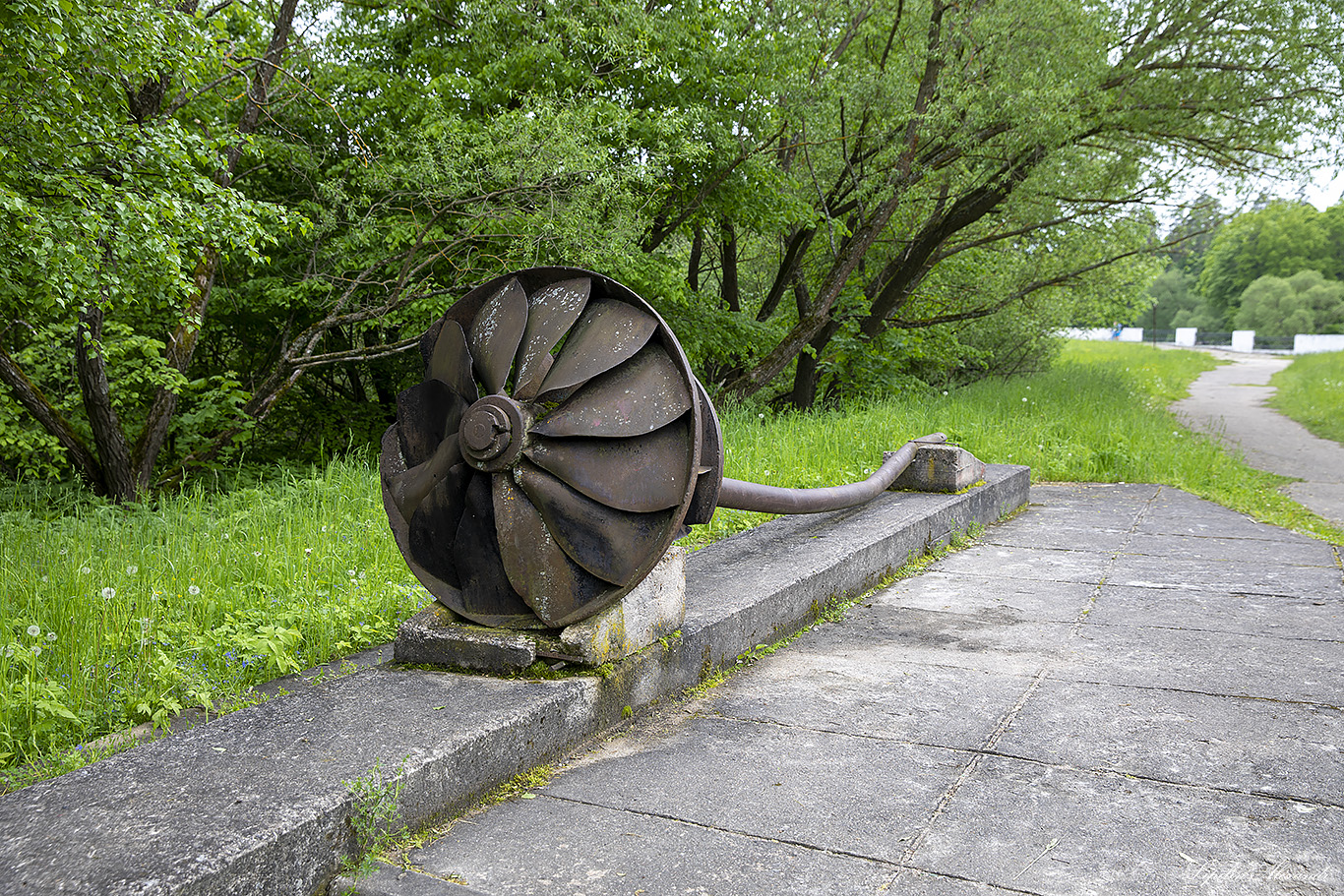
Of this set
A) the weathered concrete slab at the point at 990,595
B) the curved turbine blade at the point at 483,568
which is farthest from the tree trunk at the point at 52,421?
the weathered concrete slab at the point at 990,595

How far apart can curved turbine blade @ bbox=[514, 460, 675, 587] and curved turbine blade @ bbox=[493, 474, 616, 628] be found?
0.13ft

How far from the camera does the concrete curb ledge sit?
1792 mm

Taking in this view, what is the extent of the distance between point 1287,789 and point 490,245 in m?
9.25

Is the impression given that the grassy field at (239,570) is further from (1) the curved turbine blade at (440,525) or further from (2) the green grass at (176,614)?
(1) the curved turbine blade at (440,525)

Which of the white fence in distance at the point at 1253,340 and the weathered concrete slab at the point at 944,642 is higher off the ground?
the white fence in distance at the point at 1253,340

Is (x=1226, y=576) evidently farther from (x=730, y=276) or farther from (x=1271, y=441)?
(x=730, y=276)

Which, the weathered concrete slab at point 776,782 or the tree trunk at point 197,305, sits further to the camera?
the tree trunk at point 197,305

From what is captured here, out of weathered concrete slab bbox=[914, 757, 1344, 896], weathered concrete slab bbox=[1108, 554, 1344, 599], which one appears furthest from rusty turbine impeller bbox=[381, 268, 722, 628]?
weathered concrete slab bbox=[1108, 554, 1344, 599]

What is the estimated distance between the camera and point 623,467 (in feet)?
9.49

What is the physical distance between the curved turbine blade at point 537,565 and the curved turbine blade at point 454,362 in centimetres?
33

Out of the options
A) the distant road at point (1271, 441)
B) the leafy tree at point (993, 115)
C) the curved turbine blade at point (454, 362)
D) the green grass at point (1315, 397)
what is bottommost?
the distant road at point (1271, 441)

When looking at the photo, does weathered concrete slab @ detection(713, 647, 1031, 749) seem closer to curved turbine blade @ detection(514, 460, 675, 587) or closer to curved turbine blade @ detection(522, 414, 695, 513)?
curved turbine blade @ detection(514, 460, 675, 587)

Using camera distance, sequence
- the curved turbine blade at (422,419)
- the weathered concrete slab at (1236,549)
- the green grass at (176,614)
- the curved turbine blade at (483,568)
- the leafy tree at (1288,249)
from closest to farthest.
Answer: the green grass at (176,614)
the curved turbine blade at (483,568)
the curved turbine blade at (422,419)
the weathered concrete slab at (1236,549)
the leafy tree at (1288,249)

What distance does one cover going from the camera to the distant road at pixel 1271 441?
8.40m
